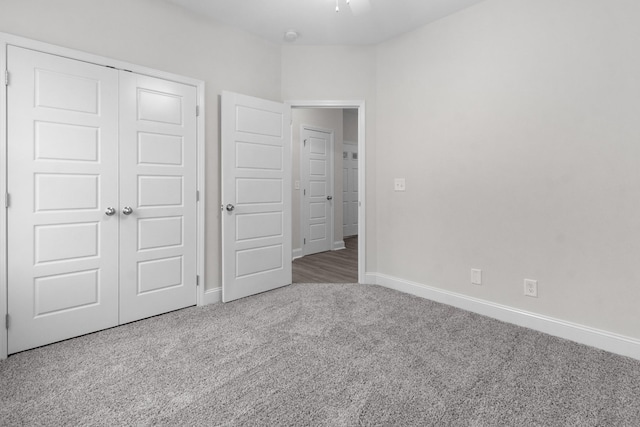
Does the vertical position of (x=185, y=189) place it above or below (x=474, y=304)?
above

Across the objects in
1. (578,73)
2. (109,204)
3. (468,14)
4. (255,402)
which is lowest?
(255,402)

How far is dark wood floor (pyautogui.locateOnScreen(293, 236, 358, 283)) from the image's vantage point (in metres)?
4.13

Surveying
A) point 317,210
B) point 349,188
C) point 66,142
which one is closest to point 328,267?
point 317,210

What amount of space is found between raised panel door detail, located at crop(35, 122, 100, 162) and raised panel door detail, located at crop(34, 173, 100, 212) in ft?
0.44

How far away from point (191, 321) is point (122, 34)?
236 centimetres

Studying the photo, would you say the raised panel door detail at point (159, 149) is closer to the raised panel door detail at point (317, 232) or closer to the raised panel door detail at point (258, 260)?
the raised panel door detail at point (258, 260)

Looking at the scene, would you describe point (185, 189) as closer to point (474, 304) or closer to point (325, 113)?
point (474, 304)

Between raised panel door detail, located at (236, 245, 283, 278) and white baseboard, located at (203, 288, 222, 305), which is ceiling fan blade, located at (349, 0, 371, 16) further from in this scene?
white baseboard, located at (203, 288, 222, 305)

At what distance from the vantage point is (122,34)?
8.69ft

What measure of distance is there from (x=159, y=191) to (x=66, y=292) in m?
0.99

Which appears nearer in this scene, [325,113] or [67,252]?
[67,252]

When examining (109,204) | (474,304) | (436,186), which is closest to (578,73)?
(436,186)

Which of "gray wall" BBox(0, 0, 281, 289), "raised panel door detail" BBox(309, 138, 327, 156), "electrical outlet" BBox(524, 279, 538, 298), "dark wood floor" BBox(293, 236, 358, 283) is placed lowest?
"dark wood floor" BBox(293, 236, 358, 283)

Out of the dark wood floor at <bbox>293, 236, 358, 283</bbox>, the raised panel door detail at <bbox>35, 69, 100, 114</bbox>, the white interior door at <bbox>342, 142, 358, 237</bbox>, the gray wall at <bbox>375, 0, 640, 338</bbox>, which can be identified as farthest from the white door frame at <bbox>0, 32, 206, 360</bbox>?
the white interior door at <bbox>342, 142, 358, 237</bbox>
